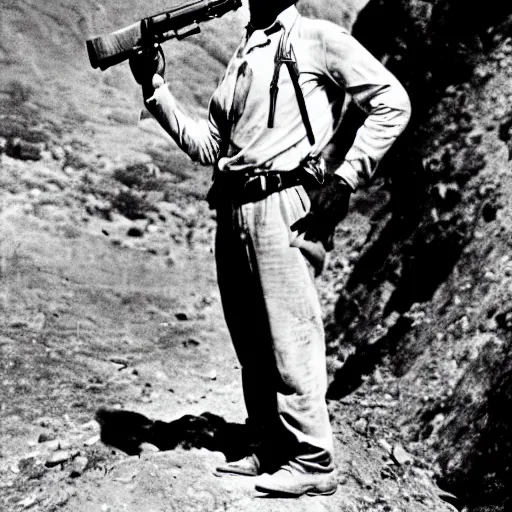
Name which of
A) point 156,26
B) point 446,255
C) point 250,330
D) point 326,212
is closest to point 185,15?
point 156,26

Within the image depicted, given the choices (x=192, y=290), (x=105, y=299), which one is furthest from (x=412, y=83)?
(x=105, y=299)

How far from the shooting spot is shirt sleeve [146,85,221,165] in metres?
3.70

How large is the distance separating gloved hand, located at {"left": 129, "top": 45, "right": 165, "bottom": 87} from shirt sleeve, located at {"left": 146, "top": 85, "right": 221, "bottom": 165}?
69mm

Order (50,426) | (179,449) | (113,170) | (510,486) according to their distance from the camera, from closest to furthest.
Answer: (510,486)
(179,449)
(50,426)
(113,170)

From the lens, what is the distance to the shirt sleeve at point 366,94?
339 cm

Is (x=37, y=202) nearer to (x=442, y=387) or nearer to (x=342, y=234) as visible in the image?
(x=342, y=234)

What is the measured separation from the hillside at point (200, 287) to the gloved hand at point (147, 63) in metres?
1.82

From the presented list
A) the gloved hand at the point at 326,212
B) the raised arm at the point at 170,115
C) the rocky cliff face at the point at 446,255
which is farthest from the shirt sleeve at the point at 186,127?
the rocky cliff face at the point at 446,255

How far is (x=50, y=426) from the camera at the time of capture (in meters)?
4.76

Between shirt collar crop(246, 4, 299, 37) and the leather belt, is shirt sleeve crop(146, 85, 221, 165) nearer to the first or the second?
the leather belt

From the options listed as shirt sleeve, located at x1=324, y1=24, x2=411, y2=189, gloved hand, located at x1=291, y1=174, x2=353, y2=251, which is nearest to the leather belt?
gloved hand, located at x1=291, y1=174, x2=353, y2=251

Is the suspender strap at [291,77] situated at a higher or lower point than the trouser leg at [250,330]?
higher

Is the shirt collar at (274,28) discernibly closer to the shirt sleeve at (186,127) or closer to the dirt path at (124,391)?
the shirt sleeve at (186,127)

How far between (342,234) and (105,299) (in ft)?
7.17
